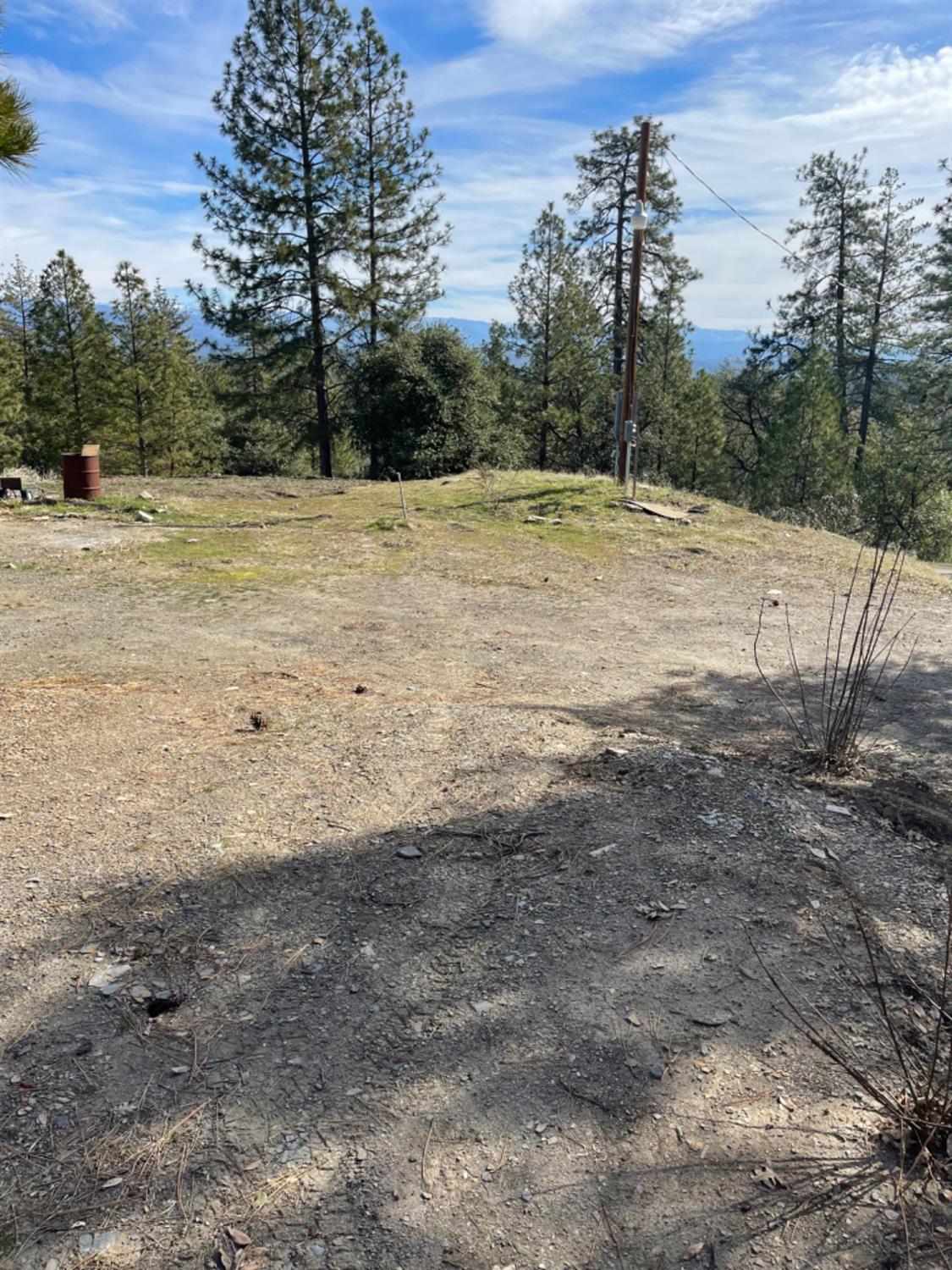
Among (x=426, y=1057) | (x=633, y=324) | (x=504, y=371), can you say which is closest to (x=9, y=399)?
(x=504, y=371)

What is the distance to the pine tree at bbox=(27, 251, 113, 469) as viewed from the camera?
2691cm

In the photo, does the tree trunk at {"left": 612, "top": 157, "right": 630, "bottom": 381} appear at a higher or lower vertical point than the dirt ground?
higher

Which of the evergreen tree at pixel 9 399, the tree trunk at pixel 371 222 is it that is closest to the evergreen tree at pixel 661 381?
the tree trunk at pixel 371 222

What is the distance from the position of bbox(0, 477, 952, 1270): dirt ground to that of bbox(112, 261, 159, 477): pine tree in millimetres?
25567

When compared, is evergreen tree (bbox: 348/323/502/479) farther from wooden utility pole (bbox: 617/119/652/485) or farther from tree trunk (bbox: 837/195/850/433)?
tree trunk (bbox: 837/195/850/433)

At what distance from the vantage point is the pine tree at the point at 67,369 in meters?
26.9

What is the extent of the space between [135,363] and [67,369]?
7.81 feet

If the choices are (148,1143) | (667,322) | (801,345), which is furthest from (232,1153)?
(801,345)

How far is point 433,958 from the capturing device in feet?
7.72

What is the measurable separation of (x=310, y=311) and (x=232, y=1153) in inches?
821

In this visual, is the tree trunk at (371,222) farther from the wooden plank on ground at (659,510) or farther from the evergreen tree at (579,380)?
the wooden plank on ground at (659,510)

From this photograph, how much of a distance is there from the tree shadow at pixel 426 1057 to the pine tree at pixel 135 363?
27431mm

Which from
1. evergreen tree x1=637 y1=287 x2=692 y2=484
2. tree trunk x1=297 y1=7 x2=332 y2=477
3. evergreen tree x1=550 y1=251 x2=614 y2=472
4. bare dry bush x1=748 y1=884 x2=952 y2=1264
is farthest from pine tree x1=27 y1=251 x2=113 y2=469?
bare dry bush x1=748 y1=884 x2=952 y2=1264

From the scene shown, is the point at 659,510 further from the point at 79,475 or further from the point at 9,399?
the point at 9,399
